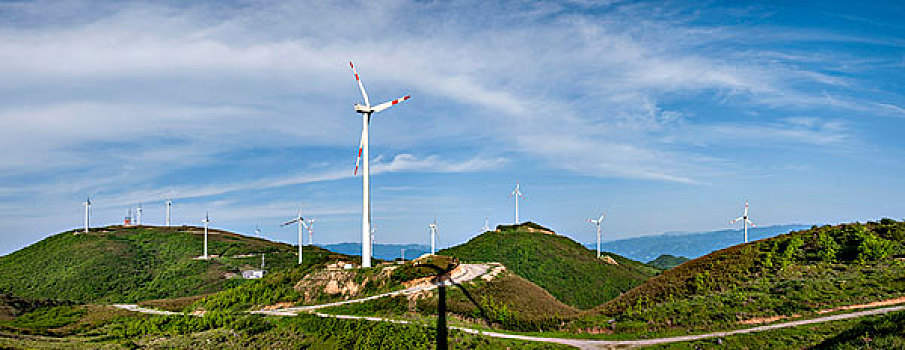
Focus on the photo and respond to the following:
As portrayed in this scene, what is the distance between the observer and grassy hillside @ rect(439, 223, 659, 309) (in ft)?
343

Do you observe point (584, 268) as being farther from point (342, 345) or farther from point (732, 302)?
point (342, 345)

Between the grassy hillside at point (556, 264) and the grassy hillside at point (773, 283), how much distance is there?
153 feet

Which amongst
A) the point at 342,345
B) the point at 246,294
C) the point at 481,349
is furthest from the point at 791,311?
the point at 246,294

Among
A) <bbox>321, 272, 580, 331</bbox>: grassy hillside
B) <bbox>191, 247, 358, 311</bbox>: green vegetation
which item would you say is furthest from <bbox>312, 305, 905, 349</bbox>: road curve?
<bbox>191, 247, 358, 311</bbox>: green vegetation

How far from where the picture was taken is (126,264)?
12531 cm

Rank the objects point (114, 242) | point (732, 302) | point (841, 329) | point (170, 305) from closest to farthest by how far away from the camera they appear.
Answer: point (841, 329)
point (732, 302)
point (170, 305)
point (114, 242)

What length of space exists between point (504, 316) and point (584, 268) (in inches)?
2806

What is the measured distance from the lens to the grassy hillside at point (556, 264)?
10453cm

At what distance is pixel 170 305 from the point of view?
79.9m

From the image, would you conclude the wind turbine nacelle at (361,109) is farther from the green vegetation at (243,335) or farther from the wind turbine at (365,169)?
the green vegetation at (243,335)

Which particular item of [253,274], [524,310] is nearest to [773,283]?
[524,310]

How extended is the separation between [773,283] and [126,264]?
136754mm

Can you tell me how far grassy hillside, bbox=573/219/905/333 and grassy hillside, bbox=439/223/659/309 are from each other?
153 ft

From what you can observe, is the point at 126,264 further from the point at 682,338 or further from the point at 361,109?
the point at 682,338
